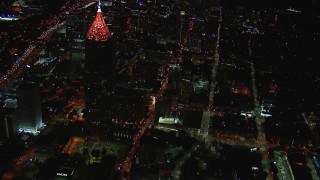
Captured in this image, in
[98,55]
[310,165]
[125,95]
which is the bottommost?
[310,165]

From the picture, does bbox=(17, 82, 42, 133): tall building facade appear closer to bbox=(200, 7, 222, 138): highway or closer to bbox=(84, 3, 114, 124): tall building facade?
bbox=(84, 3, 114, 124): tall building facade

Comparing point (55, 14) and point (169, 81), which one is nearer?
point (169, 81)

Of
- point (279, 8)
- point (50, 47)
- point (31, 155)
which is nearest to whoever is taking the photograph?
point (31, 155)

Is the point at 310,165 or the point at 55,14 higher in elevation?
the point at 55,14

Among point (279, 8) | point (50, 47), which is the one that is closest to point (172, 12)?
point (279, 8)

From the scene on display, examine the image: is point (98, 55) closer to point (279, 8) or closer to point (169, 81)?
point (169, 81)

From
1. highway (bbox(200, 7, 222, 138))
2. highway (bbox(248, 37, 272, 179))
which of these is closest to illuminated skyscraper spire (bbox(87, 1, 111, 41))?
highway (bbox(200, 7, 222, 138))

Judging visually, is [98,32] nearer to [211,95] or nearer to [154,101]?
[154,101]
